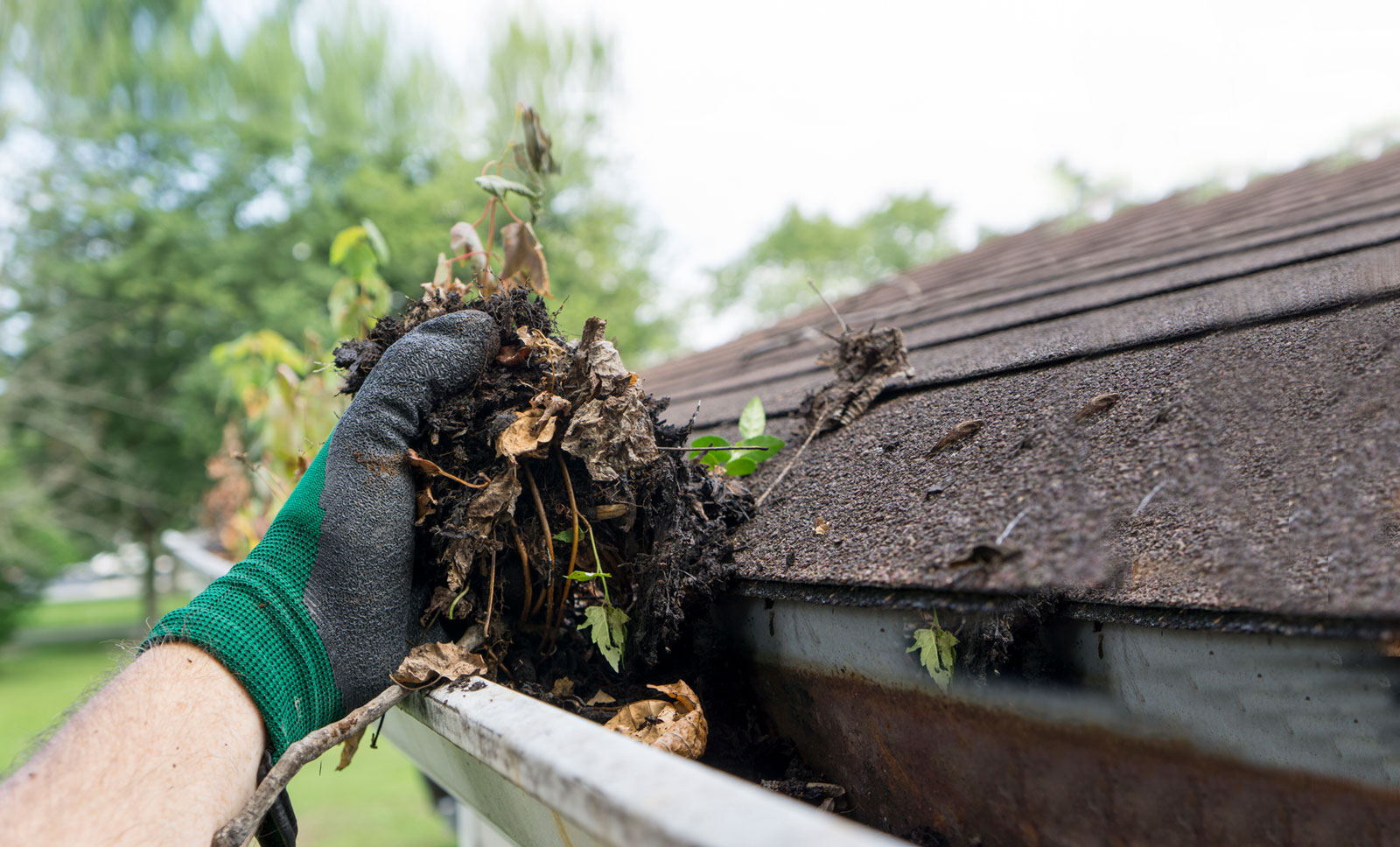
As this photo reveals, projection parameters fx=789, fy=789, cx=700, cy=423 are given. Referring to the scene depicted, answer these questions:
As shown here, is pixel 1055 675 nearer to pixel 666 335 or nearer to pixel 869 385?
pixel 869 385

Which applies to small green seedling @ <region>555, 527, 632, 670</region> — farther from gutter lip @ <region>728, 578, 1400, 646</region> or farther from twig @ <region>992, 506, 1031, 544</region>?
twig @ <region>992, 506, 1031, 544</region>

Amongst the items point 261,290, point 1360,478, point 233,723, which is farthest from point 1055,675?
point 261,290

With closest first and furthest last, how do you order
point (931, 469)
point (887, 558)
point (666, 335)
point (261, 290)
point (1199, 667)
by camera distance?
1. point (1199, 667)
2. point (887, 558)
3. point (931, 469)
4. point (261, 290)
5. point (666, 335)

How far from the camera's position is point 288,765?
92 cm

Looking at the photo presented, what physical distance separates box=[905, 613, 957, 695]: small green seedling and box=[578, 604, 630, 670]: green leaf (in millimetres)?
412

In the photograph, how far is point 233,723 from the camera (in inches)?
36.7

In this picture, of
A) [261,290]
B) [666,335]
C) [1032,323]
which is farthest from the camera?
[666,335]

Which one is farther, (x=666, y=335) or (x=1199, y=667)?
(x=666, y=335)

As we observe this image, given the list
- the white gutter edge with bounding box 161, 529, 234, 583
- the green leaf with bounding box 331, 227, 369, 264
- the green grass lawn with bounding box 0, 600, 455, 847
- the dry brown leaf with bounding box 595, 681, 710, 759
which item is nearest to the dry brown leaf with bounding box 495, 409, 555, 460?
the dry brown leaf with bounding box 595, 681, 710, 759

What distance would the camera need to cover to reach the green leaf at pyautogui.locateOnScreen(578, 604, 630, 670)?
106 cm

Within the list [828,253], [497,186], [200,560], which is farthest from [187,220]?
[828,253]

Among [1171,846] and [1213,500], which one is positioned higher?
[1213,500]

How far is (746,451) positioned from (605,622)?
0.43 metres

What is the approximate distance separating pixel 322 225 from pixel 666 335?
8.94m
